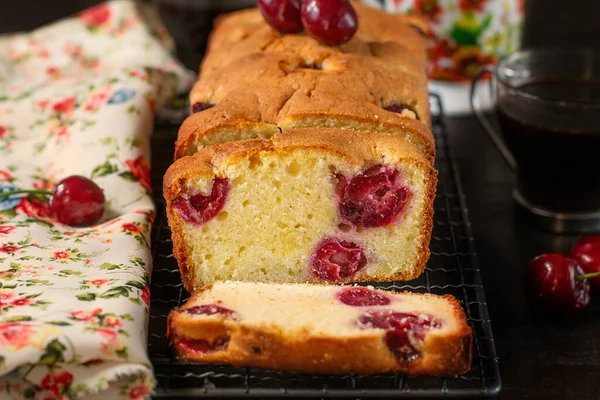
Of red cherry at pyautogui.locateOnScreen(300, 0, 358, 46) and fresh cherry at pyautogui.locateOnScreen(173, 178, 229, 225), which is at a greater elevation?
red cherry at pyautogui.locateOnScreen(300, 0, 358, 46)

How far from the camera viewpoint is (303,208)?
9.68 feet

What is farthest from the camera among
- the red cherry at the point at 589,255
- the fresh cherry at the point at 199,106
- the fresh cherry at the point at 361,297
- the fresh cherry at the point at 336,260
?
the fresh cherry at the point at 199,106

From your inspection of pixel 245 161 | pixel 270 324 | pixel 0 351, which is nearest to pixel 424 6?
pixel 245 161

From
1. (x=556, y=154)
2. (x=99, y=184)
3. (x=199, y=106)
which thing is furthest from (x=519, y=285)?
(x=99, y=184)

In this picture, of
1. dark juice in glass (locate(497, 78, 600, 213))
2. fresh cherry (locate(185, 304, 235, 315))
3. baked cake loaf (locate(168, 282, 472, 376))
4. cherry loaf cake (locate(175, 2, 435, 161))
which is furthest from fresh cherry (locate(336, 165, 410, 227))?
dark juice in glass (locate(497, 78, 600, 213))

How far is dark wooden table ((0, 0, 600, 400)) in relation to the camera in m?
2.78

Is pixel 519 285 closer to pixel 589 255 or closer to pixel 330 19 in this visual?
pixel 589 255


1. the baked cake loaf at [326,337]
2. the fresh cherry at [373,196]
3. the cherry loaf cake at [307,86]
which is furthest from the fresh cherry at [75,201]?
the fresh cherry at [373,196]

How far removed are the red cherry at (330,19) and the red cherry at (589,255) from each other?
1.20m

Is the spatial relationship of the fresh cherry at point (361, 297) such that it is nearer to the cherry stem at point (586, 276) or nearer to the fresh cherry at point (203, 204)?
the fresh cherry at point (203, 204)

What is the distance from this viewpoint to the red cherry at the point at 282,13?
3511 millimetres

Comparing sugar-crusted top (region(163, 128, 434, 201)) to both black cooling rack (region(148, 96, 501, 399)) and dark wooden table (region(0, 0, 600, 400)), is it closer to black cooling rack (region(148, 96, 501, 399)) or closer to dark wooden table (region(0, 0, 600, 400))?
black cooling rack (region(148, 96, 501, 399))

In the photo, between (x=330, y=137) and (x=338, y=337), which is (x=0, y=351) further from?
(x=330, y=137)

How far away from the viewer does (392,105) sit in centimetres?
325
